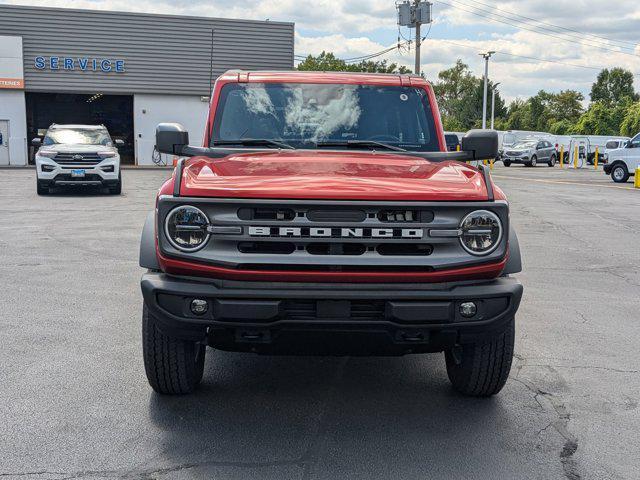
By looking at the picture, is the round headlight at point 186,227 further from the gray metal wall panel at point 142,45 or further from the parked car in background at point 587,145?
the parked car in background at point 587,145

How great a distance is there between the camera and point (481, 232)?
13.1 ft

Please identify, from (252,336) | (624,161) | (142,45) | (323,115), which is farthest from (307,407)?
(142,45)

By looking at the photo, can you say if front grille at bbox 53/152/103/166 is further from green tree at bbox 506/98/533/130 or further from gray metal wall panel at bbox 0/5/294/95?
green tree at bbox 506/98/533/130

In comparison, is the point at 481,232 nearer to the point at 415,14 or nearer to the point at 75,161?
the point at 75,161

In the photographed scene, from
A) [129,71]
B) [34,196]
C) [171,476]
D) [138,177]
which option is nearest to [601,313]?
[171,476]

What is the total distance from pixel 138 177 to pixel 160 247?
83.3 ft

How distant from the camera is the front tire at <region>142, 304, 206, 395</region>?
4.33 m

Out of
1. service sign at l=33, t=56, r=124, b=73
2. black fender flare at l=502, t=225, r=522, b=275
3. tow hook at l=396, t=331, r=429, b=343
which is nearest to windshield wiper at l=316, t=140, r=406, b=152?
black fender flare at l=502, t=225, r=522, b=275

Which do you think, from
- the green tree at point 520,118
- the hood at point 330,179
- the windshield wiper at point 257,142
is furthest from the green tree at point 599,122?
the hood at point 330,179

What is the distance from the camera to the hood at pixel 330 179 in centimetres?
391

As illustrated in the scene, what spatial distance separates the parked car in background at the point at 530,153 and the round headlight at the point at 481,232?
40593 millimetres

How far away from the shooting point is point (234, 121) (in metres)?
5.62

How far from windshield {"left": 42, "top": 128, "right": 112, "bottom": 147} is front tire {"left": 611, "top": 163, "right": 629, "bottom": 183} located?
1776cm

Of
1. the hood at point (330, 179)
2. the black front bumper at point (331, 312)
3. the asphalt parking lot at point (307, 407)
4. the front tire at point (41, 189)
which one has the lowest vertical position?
the asphalt parking lot at point (307, 407)
